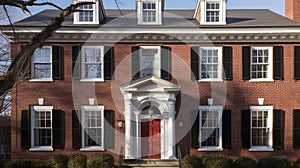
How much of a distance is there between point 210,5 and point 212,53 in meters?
2.43

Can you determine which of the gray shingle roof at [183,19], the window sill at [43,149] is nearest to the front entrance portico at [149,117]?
the gray shingle roof at [183,19]

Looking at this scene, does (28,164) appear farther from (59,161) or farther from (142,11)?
(142,11)

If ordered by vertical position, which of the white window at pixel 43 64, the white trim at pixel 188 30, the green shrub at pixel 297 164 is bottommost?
the green shrub at pixel 297 164

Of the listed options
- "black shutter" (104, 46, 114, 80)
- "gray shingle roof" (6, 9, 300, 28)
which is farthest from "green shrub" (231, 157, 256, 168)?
"black shutter" (104, 46, 114, 80)

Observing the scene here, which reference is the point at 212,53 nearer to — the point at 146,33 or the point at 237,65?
the point at 237,65

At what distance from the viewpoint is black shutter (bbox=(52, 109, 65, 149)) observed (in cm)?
1744

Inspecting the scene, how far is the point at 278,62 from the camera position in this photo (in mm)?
17594

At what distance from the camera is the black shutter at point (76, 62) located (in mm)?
17562

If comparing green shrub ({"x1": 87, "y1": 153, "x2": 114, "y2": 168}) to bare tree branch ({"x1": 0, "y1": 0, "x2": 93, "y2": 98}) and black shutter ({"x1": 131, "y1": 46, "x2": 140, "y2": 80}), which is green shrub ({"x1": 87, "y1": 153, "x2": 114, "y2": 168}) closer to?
black shutter ({"x1": 131, "y1": 46, "x2": 140, "y2": 80})

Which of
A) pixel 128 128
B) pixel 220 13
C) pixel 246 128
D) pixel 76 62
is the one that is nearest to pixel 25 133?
pixel 76 62

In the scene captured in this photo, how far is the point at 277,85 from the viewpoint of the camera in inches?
698

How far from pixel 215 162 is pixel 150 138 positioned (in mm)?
3370

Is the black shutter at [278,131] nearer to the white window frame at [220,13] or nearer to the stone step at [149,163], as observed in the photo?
the stone step at [149,163]

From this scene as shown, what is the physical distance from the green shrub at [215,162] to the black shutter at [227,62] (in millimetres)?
3940
